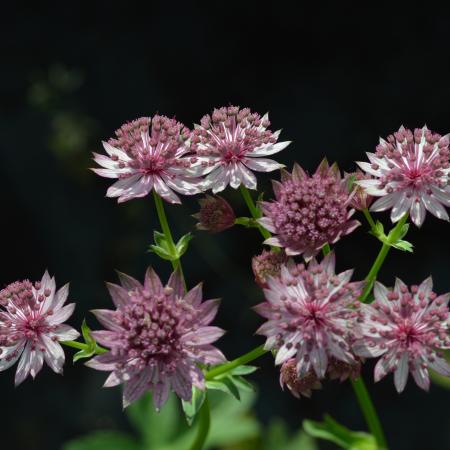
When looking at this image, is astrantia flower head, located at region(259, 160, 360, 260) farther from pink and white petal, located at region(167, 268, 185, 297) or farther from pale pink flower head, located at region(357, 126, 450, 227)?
pink and white petal, located at region(167, 268, 185, 297)

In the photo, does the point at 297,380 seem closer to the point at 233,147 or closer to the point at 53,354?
the point at 53,354

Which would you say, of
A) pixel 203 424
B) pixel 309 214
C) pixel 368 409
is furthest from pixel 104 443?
pixel 309 214

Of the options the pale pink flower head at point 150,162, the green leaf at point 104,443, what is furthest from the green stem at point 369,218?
the green leaf at point 104,443

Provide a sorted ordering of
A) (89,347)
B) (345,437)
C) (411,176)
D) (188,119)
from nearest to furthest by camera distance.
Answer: (89,347)
(411,176)
(345,437)
(188,119)

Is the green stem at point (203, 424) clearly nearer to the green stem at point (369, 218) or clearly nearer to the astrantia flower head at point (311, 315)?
the astrantia flower head at point (311, 315)

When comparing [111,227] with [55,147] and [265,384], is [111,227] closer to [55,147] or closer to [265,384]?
[55,147]

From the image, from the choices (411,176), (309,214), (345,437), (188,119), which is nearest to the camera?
(309,214)
